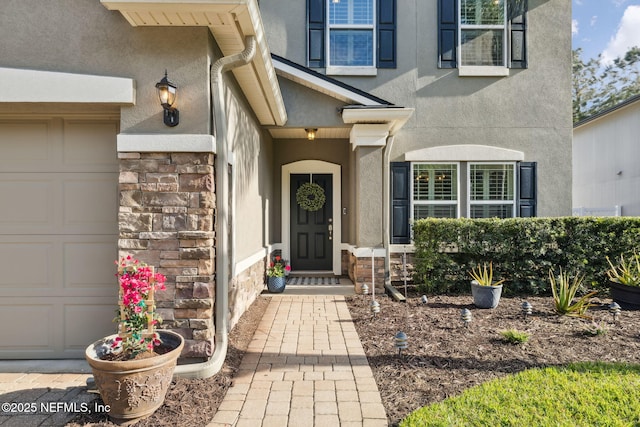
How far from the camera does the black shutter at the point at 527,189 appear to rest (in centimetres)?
711

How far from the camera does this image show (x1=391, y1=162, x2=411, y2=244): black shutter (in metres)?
6.95

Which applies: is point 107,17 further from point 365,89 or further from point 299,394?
point 365,89

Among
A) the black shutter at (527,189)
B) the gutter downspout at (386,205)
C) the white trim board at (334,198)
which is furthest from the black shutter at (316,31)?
the black shutter at (527,189)

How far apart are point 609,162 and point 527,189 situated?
5.84m

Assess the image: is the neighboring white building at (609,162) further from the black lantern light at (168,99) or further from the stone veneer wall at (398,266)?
the black lantern light at (168,99)

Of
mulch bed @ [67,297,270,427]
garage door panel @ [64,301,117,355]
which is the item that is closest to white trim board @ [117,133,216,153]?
garage door panel @ [64,301,117,355]

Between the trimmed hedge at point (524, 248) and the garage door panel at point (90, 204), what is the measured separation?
4.69m

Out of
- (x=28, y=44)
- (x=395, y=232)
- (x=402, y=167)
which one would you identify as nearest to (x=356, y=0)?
(x=402, y=167)

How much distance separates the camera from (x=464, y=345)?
12.6 feet

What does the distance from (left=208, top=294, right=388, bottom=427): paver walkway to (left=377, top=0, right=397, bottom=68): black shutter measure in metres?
5.02

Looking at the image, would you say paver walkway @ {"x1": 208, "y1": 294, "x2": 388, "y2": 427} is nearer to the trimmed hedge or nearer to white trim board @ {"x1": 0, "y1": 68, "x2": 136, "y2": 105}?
the trimmed hedge

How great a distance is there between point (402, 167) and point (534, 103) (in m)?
2.89

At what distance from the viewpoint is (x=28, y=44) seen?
3209mm

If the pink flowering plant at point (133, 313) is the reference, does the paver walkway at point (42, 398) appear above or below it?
below
